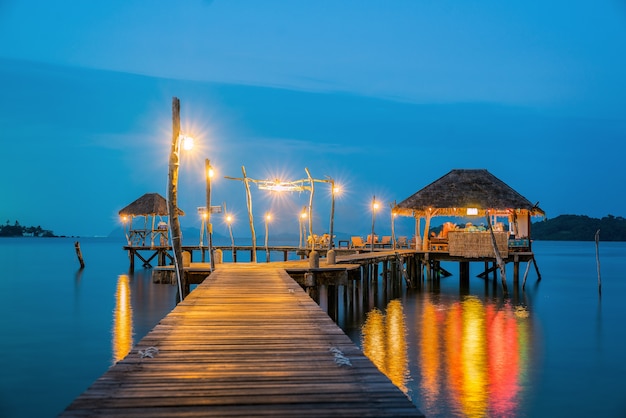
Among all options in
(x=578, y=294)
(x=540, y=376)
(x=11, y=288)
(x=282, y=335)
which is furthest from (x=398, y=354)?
(x=11, y=288)

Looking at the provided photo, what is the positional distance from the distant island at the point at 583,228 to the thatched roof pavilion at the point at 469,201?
361 ft

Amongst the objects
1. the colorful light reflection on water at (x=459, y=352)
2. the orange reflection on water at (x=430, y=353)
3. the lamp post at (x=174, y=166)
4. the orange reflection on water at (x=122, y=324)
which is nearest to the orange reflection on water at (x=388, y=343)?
the colorful light reflection on water at (x=459, y=352)

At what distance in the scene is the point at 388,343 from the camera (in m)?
14.4

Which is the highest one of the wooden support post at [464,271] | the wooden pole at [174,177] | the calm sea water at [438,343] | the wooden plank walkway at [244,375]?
the wooden pole at [174,177]

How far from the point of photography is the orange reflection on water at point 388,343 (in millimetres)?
11562

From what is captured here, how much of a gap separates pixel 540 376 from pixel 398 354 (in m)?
2.97

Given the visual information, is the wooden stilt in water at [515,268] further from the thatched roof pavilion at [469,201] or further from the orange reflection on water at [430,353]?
the orange reflection on water at [430,353]

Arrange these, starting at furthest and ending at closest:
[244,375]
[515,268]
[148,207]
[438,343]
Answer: [148,207] < [515,268] < [438,343] < [244,375]

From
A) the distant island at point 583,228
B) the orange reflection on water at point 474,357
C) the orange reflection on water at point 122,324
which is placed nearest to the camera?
the orange reflection on water at point 474,357

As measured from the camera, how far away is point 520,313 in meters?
20.6

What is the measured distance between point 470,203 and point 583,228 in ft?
393

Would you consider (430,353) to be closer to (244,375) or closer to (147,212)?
(244,375)

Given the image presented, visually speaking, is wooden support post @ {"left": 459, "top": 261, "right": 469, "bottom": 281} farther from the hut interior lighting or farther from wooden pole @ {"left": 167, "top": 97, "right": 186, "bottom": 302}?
the hut interior lighting

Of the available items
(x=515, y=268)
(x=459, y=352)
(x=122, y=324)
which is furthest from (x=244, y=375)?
(x=515, y=268)
